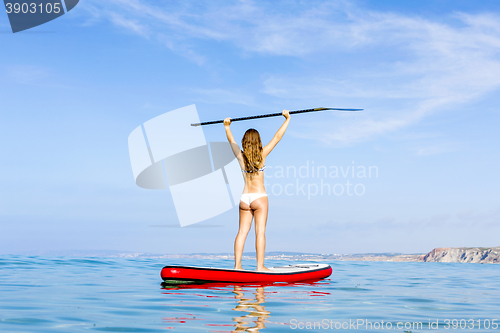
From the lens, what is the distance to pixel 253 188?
31.1 feet

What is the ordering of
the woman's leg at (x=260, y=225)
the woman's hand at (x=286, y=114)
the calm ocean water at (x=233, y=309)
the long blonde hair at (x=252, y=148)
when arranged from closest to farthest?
1. the calm ocean water at (x=233, y=309)
2. the long blonde hair at (x=252, y=148)
3. the woman's leg at (x=260, y=225)
4. the woman's hand at (x=286, y=114)

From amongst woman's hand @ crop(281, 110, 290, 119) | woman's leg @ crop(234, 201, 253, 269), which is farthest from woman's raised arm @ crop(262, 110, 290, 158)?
woman's leg @ crop(234, 201, 253, 269)

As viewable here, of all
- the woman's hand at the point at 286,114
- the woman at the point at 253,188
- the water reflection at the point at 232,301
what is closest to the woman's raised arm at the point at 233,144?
the woman at the point at 253,188

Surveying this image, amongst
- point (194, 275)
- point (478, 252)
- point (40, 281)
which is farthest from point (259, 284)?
point (478, 252)

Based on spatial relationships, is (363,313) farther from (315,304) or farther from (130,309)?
(130,309)

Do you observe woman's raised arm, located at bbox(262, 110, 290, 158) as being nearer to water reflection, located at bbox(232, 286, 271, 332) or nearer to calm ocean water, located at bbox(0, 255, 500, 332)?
calm ocean water, located at bbox(0, 255, 500, 332)

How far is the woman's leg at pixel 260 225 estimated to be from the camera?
9328 millimetres

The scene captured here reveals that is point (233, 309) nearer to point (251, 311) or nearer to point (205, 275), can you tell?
point (251, 311)

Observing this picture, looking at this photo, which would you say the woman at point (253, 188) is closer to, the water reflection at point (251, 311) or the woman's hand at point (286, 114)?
the woman's hand at point (286, 114)

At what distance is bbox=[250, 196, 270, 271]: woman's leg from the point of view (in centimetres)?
933

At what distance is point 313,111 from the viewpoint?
1077cm

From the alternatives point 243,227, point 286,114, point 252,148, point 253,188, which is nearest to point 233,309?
point 243,227

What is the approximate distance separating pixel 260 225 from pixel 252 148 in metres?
1.63

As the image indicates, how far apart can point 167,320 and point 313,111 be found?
6788 mm
